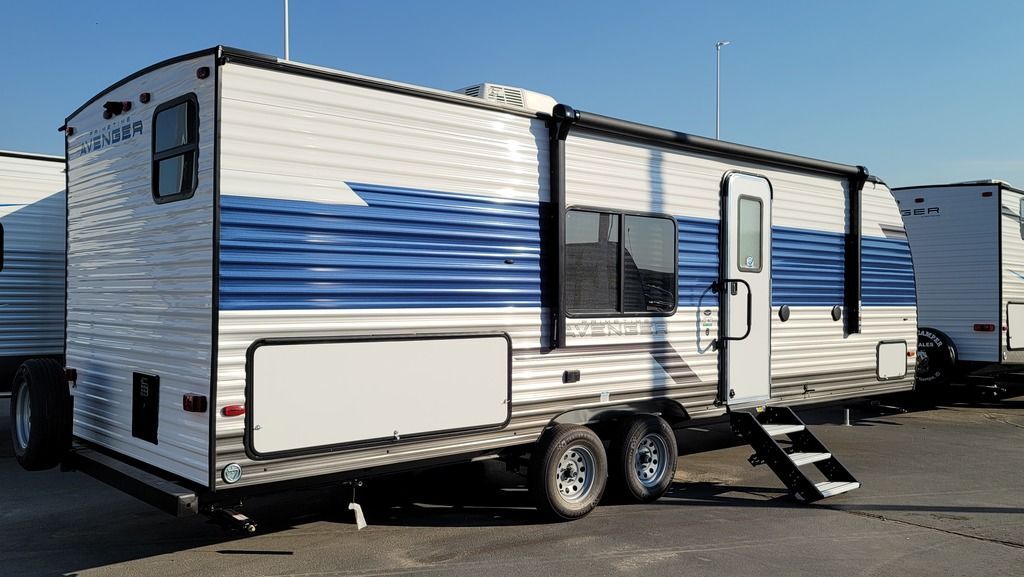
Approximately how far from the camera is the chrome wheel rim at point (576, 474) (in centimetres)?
629

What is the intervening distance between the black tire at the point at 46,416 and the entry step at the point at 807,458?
220 inches

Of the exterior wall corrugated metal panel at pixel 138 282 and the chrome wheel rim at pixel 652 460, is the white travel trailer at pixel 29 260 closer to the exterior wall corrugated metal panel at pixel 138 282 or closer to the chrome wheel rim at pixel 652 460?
the exterior wall corrugated metal panel at pixel 138 282

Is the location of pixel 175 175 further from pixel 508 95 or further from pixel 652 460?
pixel 652 460

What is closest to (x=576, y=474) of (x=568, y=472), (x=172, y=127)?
(x=568, y=472)

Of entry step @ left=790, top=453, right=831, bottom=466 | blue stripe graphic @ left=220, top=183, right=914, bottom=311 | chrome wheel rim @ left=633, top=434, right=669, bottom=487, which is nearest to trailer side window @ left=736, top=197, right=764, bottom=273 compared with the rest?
blue stripe graphic @ left=220, top=183, right=914, bottom=311

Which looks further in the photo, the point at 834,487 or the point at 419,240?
the point at 834,487

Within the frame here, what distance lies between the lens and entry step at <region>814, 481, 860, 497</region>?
698cm

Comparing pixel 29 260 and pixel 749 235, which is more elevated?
pixel 749 235

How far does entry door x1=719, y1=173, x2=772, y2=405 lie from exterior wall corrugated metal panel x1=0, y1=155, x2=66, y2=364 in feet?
22.7

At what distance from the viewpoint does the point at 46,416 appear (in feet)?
18.8

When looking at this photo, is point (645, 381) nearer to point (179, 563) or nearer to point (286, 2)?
point (179, 563)

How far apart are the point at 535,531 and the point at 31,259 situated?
20.8ft

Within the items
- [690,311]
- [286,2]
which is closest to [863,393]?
[690,311]

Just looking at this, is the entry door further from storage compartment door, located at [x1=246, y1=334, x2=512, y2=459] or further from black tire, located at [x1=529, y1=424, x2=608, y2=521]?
storage compartment door, located at [x1=246, y1=334, x2=512, y2=459]
